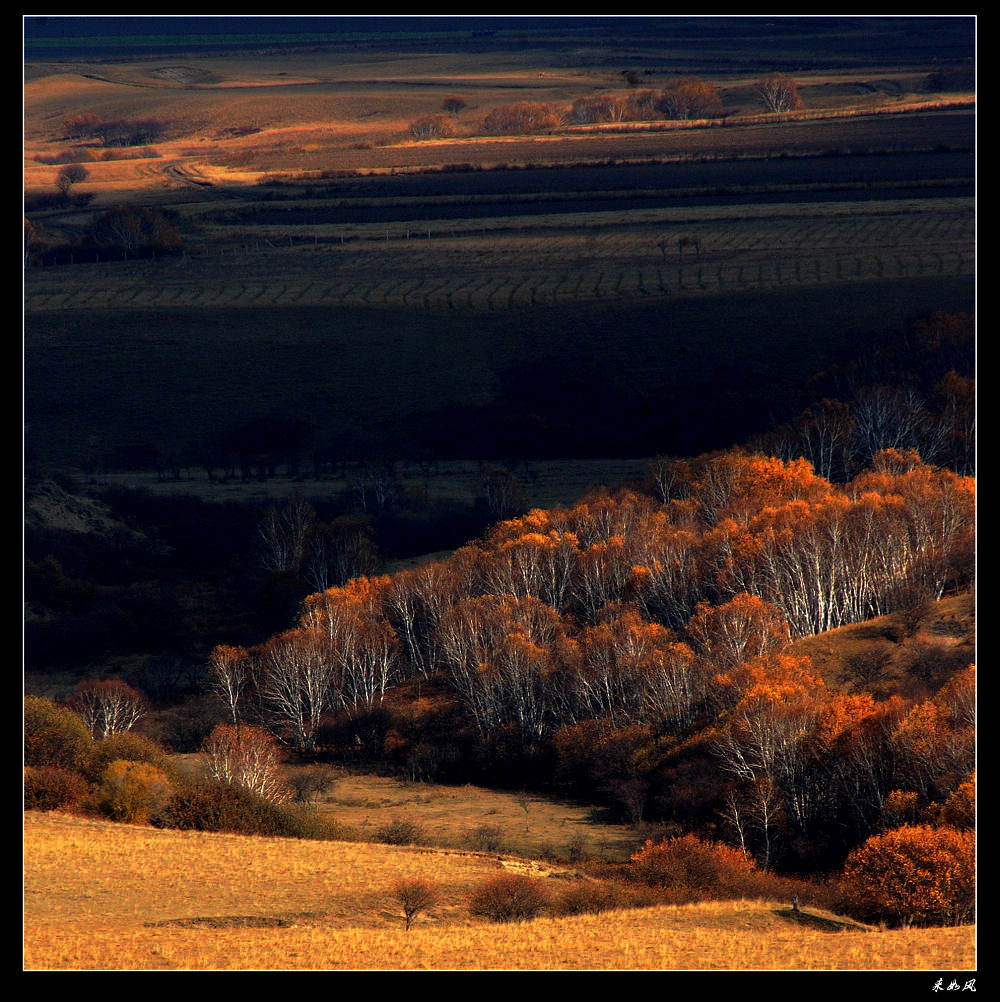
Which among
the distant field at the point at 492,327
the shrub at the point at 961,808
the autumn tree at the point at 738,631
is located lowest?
the shrub at the point at 961,808

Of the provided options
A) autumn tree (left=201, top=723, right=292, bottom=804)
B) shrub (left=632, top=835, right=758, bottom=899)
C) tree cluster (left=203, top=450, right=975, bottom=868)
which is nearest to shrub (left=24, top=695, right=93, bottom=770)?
autumn tree (left=201, top=723, right=292, bottom=804)

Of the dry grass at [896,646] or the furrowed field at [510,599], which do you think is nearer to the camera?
the furrowed field at [510,599]

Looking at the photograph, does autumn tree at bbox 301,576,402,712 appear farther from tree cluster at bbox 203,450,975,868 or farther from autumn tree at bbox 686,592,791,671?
autumn tree at bbox 686,592,791,671

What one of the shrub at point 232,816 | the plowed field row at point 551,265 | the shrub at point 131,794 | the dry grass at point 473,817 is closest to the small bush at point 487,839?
the dry grass at point 473,817

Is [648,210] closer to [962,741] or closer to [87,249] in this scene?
[87,249]

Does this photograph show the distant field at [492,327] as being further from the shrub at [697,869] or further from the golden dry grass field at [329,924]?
the golden dry grass field at [329,924]

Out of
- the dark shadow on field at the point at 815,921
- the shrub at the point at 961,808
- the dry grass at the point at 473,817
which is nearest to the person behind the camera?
the dark shadow on field at the point at 815,921
